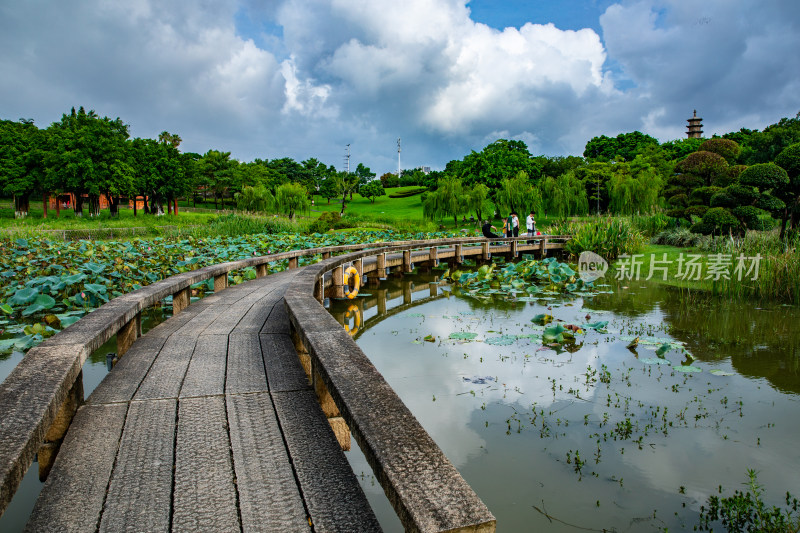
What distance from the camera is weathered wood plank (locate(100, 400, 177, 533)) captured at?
1.74 meters

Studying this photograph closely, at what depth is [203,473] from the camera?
2.02 metres

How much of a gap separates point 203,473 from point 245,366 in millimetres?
1361

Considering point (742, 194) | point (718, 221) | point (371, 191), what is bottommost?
point (718, 221)

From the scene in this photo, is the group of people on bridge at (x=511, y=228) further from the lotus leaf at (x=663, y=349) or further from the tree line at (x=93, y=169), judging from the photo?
the tree line at (x=93, y=169)

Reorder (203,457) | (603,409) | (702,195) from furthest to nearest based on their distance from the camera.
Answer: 1. (702,195)
2. (603,409)
3. (203,457)

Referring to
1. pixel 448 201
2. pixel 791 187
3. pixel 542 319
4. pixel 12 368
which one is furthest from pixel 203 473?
pixel 448 201

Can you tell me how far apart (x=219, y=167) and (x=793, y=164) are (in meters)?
54.6

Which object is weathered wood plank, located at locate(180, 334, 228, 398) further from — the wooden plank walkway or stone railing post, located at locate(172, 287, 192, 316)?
stone railing post, located at locate(172, 287, 192, 316)

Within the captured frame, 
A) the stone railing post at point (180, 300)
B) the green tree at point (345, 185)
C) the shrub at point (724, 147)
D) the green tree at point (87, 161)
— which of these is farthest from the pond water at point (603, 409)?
the green tree at point (345, 185)

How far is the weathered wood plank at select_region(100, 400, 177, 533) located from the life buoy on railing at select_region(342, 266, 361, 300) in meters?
7.29

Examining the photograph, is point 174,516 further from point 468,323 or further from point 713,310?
point 713,310

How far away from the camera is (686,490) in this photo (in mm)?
3176

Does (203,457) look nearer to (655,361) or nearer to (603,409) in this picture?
(603,409)

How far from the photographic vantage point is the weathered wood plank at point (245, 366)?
2961 mm
